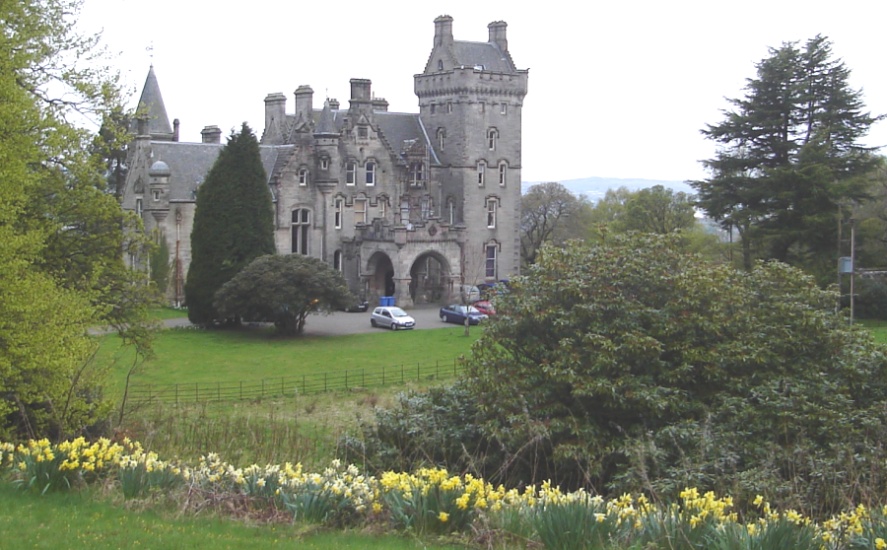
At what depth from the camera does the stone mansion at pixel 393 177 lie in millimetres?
57625

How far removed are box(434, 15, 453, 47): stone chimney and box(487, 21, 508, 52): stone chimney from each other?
3.14 meters

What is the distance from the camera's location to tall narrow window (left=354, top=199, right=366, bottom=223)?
203 feet

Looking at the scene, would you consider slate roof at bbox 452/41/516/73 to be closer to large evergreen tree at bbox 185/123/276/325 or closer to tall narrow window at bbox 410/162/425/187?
tall narrow window at bbox 410/162/425/187

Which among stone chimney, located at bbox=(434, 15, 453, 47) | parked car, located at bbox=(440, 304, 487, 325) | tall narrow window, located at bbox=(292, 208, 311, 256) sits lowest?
parked car, located at bbox=(440, 304, 487, 325)

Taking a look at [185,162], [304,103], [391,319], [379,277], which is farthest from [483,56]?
[391,319]

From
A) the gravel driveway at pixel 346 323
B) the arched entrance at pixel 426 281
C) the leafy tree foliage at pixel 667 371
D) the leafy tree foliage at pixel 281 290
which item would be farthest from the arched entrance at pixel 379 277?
the leafy tree foliage at pixel 667 371

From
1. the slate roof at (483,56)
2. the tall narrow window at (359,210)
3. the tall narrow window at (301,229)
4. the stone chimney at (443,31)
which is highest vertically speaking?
the stone chimney at (443,31)

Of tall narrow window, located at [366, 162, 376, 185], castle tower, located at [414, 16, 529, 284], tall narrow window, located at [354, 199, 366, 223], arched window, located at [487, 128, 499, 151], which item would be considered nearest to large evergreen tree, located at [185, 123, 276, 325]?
tall narrow window, located at [354, 199, 366, 223]

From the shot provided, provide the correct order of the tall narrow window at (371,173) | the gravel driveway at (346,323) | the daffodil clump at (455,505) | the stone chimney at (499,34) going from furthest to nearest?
1. the stone chimney at (499,34)
2. the tall narrow window at (371,173)
3. the gravel driveway at (346,323)
4. the daffodil clump at (455,505)

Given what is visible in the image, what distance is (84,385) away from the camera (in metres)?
20.2

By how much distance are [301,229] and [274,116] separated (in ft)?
37.4

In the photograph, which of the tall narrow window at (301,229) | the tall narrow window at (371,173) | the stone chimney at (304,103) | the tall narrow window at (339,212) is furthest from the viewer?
the stone chimney at (304,103)

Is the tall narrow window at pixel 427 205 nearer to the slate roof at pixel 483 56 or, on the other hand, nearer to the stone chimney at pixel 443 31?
the slate roof at pixel 483 56

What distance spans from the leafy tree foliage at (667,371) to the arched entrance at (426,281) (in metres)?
38.2
